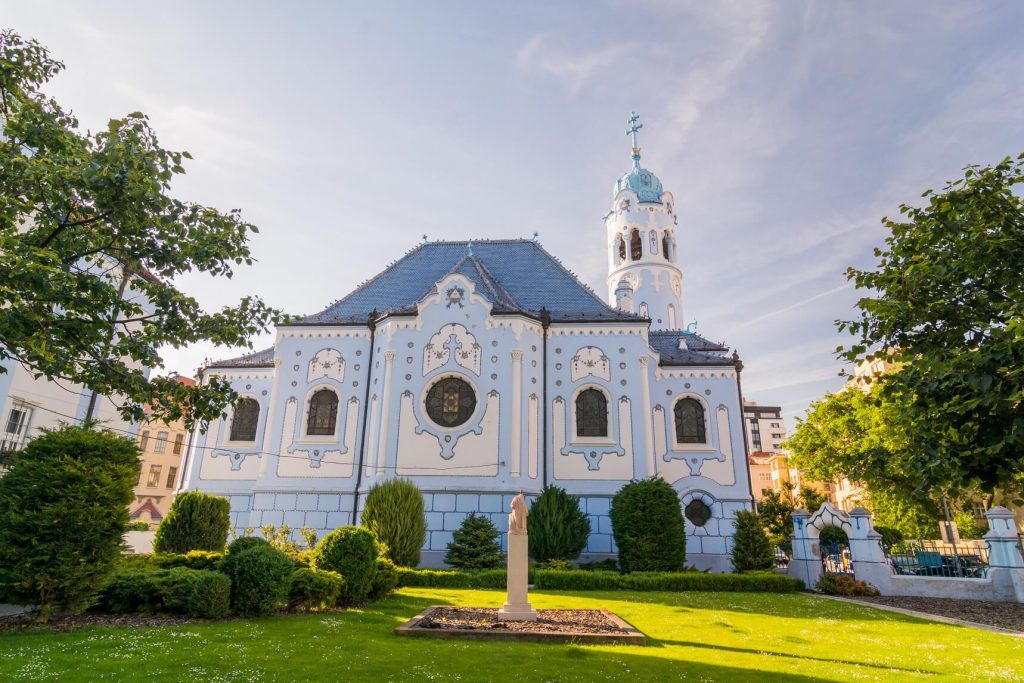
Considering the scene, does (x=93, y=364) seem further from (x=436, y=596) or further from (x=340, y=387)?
(x=340, y=387)

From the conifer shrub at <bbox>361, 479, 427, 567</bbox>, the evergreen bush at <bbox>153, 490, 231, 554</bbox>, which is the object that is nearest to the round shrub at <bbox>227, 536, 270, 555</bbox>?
the evergreen bush at <bbox>153, 490, 231, 554</bbox>

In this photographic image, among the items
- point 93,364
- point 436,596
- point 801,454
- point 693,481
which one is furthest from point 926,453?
point 801,454

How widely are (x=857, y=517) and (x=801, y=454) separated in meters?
16.5

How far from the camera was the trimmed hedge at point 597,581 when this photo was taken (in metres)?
18.0

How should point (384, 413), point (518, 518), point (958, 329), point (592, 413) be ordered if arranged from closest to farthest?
1. point (958, 329)
2. point (518, 518)
3. point (384, 413)
4. point (592, 413)

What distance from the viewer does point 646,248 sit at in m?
35.2

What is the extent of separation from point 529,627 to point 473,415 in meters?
13.8

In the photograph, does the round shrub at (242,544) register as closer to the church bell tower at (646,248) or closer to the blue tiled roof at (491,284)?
the blue tiled roof at (491,284)

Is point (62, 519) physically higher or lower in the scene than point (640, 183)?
lower

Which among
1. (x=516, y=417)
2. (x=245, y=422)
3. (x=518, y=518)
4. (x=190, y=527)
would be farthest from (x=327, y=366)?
(x=518, y=518)

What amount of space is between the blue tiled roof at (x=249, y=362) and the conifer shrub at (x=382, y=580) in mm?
16501

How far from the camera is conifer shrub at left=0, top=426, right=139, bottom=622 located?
382 inches

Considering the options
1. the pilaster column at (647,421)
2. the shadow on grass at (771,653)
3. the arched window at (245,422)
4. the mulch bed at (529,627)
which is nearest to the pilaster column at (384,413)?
the arched window at (245,422)

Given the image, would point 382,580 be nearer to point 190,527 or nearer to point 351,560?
point 351,560
